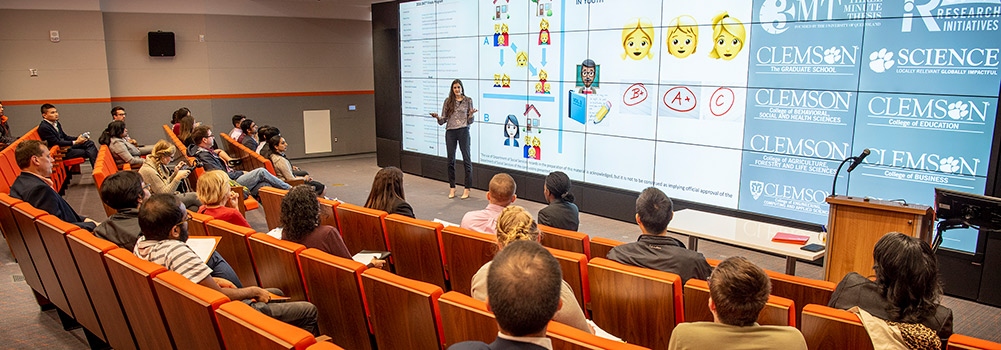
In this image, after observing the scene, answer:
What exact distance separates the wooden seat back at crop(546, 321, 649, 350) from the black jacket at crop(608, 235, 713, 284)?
1.17 metres

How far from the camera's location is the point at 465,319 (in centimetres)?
226

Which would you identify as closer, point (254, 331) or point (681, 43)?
point (254, 331)

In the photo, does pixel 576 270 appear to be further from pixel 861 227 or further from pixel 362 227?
pixel 861 227

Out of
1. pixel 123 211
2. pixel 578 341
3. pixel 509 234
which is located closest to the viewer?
pixel 578 341

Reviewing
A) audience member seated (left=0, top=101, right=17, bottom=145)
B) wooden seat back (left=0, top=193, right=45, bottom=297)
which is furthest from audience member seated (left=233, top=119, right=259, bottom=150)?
wooden seat back (left=0, top=193, right=45, bottom=297)

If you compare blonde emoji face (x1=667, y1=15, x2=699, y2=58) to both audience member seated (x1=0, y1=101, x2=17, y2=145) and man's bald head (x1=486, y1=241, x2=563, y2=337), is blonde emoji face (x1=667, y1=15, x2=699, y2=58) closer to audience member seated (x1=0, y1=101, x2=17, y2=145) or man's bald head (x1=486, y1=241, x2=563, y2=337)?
man's bald head (x1=486, y1=241, x2=563, y2=337)

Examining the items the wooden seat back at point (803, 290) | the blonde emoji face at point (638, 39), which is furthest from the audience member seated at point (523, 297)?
the blonde emoji face at point (638, 39)

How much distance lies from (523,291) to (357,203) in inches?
269

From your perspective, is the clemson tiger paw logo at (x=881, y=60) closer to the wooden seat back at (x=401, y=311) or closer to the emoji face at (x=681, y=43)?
the emoji face at (x=681, y=43)

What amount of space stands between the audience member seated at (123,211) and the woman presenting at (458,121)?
5.18 meters

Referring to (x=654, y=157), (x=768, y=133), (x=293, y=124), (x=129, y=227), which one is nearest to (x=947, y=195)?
(x=768, y=133)

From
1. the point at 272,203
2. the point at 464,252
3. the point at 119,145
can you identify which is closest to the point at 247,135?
the point at 119,145

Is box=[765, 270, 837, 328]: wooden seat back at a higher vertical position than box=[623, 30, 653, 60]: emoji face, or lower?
lower

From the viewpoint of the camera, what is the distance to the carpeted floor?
3.89 meters
